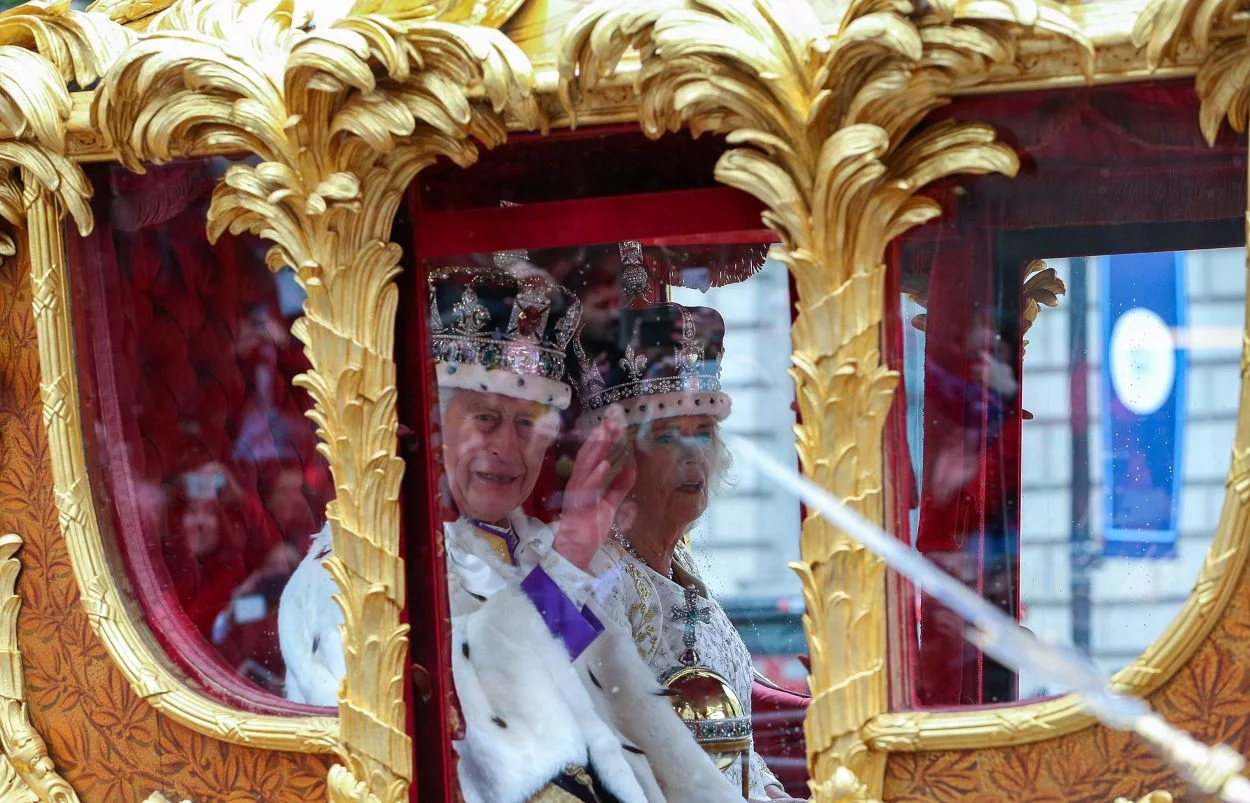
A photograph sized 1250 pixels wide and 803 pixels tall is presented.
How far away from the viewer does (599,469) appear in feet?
6.15

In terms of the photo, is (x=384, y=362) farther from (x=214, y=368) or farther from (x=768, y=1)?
(x=768, y=1)

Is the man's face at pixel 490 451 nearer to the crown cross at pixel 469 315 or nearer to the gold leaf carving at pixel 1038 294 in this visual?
the crown cross at pixel 469 315

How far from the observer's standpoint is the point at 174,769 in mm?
1926

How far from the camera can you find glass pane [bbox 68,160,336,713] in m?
1.92

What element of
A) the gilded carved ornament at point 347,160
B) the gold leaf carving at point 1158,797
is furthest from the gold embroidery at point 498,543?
the gold leaf carving at point 1158,797

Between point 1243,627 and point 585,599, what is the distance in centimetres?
71

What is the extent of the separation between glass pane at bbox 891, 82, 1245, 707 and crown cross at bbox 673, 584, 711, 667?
13.6 inches

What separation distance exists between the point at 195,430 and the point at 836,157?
33.6 inches

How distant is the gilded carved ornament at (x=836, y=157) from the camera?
153 centimetres

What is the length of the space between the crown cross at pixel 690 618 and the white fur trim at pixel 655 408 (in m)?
0.24

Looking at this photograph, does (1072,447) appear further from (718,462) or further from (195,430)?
(195,430)

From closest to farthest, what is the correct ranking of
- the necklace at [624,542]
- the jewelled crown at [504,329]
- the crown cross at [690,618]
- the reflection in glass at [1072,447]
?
1. the reflection in glass at [1072,447]
2. the jewelled crown at [504,329]
3. the necklace at [624,542]
4. the crown cross at [690,618]

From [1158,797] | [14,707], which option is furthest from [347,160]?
[1158,797]

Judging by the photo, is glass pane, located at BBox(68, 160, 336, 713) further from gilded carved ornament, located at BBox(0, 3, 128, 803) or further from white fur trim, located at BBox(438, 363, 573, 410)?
white fur trim, located at BBox(438, 363, 573, 410)
